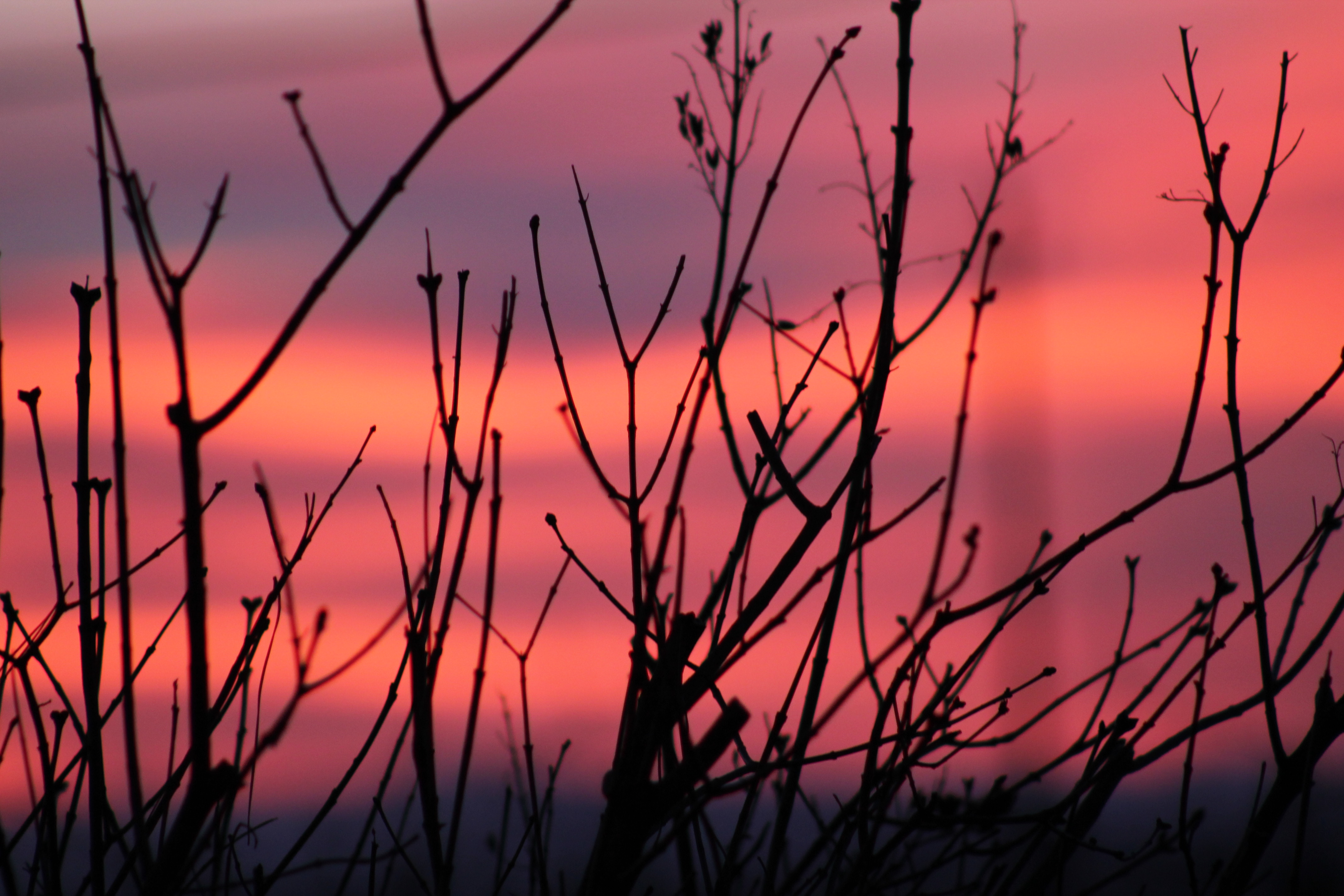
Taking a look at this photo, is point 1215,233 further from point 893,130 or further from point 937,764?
point 937,764

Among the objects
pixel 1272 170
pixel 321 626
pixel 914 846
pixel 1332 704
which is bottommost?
pixel 914 846

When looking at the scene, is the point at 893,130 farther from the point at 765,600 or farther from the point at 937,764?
the point at 937,764

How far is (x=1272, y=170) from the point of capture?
96.2 inches

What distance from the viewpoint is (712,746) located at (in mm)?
2426

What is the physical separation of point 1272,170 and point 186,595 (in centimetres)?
238

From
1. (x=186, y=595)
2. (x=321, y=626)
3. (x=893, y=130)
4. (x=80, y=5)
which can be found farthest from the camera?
(x=321, y=626)

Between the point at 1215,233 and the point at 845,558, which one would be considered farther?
the point at 1215,233

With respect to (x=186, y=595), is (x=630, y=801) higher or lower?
lower

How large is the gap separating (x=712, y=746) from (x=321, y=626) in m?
1.01

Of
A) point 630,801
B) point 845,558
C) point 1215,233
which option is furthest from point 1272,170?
point 630,801

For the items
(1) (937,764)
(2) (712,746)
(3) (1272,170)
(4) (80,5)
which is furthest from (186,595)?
(3) (1272,170)

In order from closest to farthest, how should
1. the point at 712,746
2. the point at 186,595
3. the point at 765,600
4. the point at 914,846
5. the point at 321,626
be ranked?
the point at 186,595, the point at 765,600, the point at 712,746, the point at 321,626, the point at 914,846

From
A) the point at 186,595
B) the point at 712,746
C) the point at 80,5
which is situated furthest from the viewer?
the point at 712,746

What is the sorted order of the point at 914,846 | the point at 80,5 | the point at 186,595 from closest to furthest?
1. the point at 186,595
2. the point at 80,5
3. the point at 914,846
